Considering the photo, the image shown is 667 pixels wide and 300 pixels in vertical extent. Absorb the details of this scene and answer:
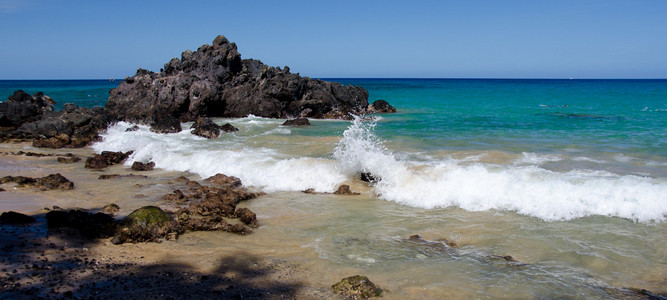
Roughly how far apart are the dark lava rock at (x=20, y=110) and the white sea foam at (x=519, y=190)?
1738cm

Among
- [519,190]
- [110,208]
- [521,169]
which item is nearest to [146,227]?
[110,208]

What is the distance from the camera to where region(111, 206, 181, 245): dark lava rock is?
260 inches

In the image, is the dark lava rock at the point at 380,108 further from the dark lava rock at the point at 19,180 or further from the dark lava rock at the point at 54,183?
the dark lava rock at the point at 19,180

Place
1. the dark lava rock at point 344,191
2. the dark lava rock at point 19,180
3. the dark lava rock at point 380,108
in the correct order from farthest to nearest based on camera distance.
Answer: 1. the dark lava rock at point 380,108
2. the dark lava rock at point 344,191
3. the dark lava rock at point 19,180

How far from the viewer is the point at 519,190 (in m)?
9.59

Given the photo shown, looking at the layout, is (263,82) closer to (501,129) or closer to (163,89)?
(163,89)

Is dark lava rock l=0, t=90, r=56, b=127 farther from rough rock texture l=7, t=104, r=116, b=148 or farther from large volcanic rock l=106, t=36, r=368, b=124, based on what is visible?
large volcanic rock l=106, t=36, r=368, b=124

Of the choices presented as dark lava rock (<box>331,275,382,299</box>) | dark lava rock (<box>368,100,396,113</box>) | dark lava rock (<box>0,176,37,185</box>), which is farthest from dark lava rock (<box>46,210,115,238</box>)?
dark lava rock (<box>368,100,396,113</box>)

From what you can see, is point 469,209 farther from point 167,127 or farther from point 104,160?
point 167,127

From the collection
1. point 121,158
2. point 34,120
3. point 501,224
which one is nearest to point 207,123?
point 121,158

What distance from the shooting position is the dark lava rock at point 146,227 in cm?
659

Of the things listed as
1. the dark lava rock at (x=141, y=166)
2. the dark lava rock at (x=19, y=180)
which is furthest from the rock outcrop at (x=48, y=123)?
the dark lava rock at (x=19, y=180)

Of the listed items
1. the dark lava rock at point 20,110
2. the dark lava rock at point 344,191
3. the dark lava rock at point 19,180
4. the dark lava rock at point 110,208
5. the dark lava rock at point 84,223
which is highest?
the dark lava rock at point 20,110

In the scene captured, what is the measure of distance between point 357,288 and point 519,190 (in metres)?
5.82
